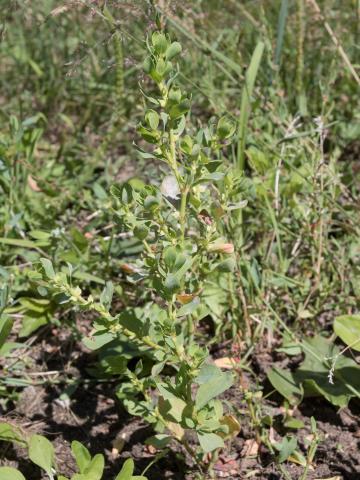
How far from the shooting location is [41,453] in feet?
5.50

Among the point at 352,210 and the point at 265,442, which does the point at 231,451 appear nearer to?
the point at 265,442

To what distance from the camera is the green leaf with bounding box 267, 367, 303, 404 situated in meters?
1.96

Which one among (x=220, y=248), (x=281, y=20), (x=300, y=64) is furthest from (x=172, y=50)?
(x=300, y=64)

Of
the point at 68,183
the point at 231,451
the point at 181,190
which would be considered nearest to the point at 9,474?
the point at 231,451

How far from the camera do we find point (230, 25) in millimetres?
3281

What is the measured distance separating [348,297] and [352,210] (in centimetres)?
43

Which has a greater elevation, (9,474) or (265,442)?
(9,474)

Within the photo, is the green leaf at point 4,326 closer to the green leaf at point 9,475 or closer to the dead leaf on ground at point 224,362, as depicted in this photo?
the green leaf at point 9,475

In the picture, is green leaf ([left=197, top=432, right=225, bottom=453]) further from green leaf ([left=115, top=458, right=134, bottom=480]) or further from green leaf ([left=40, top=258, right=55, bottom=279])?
green leaf ([left=40, top=258, right=55, bottom=279])

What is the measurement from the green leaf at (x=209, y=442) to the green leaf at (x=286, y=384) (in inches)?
16.4

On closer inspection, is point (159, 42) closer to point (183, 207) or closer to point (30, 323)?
point (183, 207)

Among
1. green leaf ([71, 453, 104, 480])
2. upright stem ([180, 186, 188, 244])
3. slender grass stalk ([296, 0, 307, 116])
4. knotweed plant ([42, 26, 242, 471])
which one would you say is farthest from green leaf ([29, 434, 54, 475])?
slender grass stalk ([296, 0, 307, 116])

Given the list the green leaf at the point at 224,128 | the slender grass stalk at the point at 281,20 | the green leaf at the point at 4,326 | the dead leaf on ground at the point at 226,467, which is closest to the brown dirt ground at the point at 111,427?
the dead leaf on ground at the point at 226,467

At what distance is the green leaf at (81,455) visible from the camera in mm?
1596
